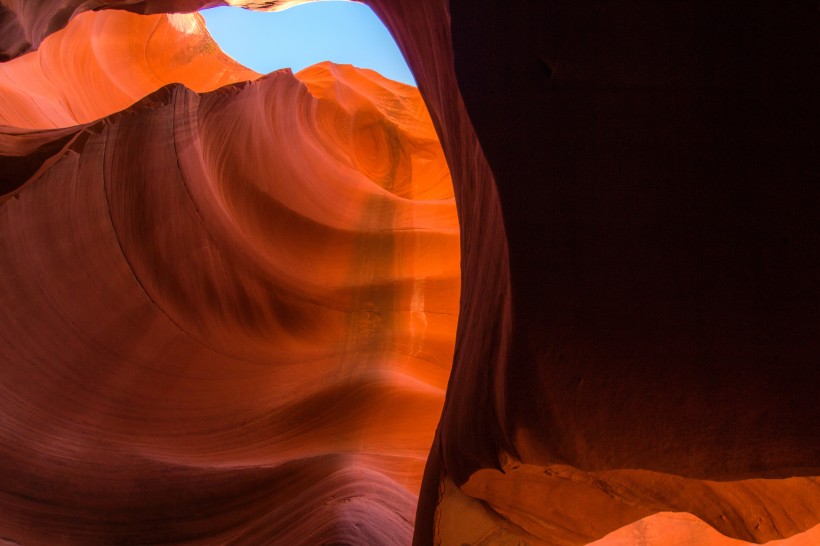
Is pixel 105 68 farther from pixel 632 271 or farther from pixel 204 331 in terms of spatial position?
pixel 632 271

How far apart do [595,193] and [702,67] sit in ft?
1.45

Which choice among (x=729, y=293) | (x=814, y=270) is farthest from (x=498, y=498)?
(x=814, y=270)

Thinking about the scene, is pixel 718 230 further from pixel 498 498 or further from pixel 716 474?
pixel 498 498

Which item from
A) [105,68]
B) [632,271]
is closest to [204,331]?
[632,271]

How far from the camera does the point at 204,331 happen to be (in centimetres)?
424

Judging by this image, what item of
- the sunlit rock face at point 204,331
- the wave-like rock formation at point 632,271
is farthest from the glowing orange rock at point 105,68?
the wave-like rock formation at point 632,271

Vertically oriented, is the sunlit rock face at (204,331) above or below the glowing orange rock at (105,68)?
below

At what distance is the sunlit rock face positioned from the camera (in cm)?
296

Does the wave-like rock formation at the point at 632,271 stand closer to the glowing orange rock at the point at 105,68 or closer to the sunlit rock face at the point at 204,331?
the sunlit rock face at the point at 204,331

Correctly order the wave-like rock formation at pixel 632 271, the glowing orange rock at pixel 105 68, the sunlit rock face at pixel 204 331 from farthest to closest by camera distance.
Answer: the glowing orange rock at pixel 105 68
the sunlit rock face at pixel 204 331
the wave-like rock formation at pixel 632 271

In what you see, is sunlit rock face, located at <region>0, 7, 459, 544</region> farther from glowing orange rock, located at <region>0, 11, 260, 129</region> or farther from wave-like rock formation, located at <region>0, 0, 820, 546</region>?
wave-like rock formation, located at <region>0, 0, 820, 546</region>

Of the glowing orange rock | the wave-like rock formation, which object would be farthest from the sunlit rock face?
the wave-like rock formation

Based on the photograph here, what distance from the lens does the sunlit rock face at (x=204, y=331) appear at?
296cm

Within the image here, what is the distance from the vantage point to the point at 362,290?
5625 millimetres
